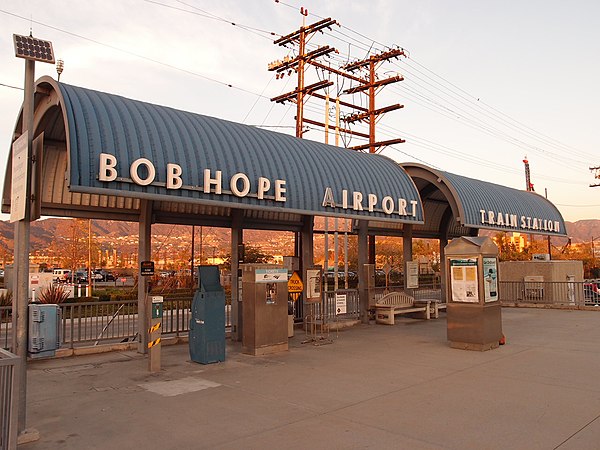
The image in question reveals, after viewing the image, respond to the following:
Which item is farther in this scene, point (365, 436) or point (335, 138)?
point (335, 138)

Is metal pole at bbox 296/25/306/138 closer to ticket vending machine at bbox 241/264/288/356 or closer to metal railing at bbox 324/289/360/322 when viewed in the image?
metal railing at bbox 324/289/360/322

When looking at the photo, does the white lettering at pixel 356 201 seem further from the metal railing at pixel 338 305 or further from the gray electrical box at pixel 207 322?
the gray electrical box at pixel 207 322

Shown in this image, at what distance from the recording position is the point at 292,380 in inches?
376

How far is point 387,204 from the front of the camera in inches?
643

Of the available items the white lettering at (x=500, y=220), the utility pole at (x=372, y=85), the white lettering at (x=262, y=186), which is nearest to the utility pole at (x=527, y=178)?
the utility pole at (x=372, y=85)

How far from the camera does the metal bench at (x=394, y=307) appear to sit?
18.2 meters

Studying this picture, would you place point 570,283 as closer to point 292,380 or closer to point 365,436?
point 292,380

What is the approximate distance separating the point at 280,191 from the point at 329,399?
20.1 ft

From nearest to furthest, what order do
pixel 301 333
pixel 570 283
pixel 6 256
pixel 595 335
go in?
pixel 595 335 < pixel 301 333 < pixel 570 283 < pixel 6 256

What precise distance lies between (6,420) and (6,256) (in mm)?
72337

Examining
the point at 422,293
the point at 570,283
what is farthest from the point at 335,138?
the point at 570,283

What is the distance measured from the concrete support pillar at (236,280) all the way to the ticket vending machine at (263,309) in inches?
88.8

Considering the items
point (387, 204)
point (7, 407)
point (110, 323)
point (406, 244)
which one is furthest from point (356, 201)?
point (7, 407)

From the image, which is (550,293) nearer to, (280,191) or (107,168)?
(280,191)
